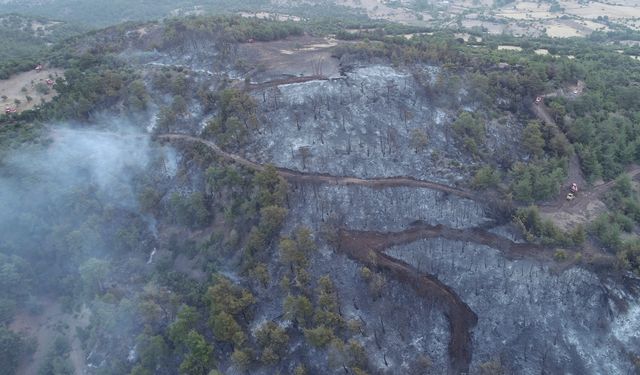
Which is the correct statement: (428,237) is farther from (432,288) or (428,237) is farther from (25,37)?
(25,37)

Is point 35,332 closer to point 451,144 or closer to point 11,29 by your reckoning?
point 451,144

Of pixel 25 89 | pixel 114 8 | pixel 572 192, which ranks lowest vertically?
pixel 572 192

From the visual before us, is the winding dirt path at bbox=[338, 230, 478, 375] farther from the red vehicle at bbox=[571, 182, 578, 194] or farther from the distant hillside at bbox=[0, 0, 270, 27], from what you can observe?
the distant hillside at bbox=[0, 0, 270, 27]

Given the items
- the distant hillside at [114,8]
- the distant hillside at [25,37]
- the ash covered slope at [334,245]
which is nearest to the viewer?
the ash covered slope at [334,245]

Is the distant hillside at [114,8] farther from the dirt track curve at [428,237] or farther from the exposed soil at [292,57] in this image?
the dirt track curve at [428,237]

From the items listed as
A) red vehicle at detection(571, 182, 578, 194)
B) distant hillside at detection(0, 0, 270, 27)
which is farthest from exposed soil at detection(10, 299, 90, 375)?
distant hillside at detection(0, 0, 270, 27)

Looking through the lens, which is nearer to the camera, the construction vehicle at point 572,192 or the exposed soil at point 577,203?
the exposed soil at point 577,203

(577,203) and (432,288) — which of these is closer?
(432,288)

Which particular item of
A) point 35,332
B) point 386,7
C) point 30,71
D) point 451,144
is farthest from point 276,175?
point 386,7

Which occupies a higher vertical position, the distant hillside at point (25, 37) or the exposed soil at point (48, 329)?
the distant hillside at point (25, 37)

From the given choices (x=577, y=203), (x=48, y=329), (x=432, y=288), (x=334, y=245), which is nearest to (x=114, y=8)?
(x=48, y=329)

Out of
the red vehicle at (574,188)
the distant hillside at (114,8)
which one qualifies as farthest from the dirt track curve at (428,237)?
the distant hillside at (114,8)
